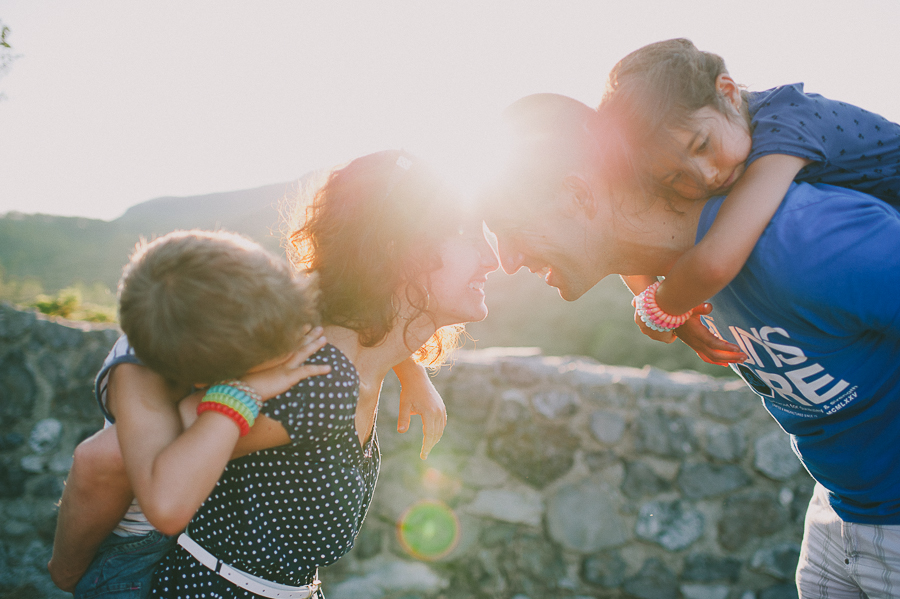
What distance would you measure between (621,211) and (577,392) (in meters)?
1.69

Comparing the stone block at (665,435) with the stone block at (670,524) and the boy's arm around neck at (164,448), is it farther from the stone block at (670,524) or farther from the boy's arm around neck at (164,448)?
the boy's arm around neck at (164,448)

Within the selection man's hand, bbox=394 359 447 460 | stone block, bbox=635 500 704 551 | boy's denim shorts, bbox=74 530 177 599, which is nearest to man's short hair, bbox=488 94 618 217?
man's hand, bbox=394 359 447 460

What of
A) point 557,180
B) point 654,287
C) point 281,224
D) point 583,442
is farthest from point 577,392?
point 281,224

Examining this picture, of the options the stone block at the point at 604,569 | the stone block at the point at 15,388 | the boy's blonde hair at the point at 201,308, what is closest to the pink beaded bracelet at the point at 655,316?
the boy's blonde hair at the point at 201,308

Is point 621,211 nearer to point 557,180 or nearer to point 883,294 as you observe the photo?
point 557,180

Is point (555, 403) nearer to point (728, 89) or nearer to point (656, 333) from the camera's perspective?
point (656, 333)

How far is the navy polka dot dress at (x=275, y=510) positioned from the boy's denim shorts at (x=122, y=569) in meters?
0.04

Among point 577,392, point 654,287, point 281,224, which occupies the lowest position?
point 577,392

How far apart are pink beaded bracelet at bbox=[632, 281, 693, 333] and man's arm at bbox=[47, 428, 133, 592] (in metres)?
1.42

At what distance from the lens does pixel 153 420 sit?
102cm

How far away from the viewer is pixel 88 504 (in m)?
1.17

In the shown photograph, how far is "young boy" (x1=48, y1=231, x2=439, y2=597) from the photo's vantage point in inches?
37.9

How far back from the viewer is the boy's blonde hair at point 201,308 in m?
1.00

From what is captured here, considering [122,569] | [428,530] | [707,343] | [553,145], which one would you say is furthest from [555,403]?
[122,569]
